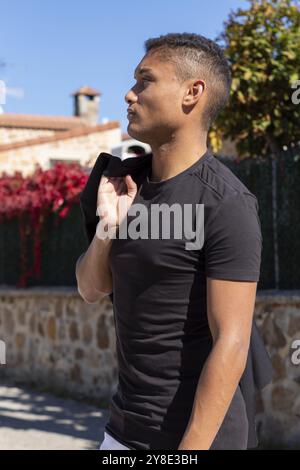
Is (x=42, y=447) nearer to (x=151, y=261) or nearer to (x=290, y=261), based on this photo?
(x=290, y=261)

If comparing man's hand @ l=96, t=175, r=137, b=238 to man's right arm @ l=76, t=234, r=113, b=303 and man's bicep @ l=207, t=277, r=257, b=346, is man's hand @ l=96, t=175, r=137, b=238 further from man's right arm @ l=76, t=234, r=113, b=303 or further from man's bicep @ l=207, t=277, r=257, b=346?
man's bicep @ l=207, t=277, r=257, b=346

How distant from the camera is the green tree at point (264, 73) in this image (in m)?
8.12

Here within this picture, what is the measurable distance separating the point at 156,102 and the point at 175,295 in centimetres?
55

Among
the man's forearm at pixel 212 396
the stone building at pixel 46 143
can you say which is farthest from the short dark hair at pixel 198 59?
the stone building at pixel 46 143

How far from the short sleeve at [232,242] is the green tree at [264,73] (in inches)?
239

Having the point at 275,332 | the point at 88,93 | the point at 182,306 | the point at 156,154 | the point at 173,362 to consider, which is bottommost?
the point at 275,332

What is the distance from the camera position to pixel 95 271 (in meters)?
2.48

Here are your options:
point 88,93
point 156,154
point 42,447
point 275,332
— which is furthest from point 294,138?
point 88,93

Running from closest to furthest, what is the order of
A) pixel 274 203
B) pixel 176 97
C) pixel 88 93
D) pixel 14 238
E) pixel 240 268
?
pixel 240 268, pixel 176 97, pixel 274 203, pixel 14 238, pixel 88 93

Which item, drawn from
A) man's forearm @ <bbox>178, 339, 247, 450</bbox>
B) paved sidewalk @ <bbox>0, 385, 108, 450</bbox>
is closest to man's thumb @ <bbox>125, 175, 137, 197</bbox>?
man's forearm @ <bbox>178, 339, 247, 450</bbox>

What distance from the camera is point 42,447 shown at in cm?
678

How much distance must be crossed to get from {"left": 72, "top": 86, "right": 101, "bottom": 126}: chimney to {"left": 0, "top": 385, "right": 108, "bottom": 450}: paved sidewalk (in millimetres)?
24743

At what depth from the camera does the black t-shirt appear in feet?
6.98

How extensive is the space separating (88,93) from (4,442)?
28.2 metres
